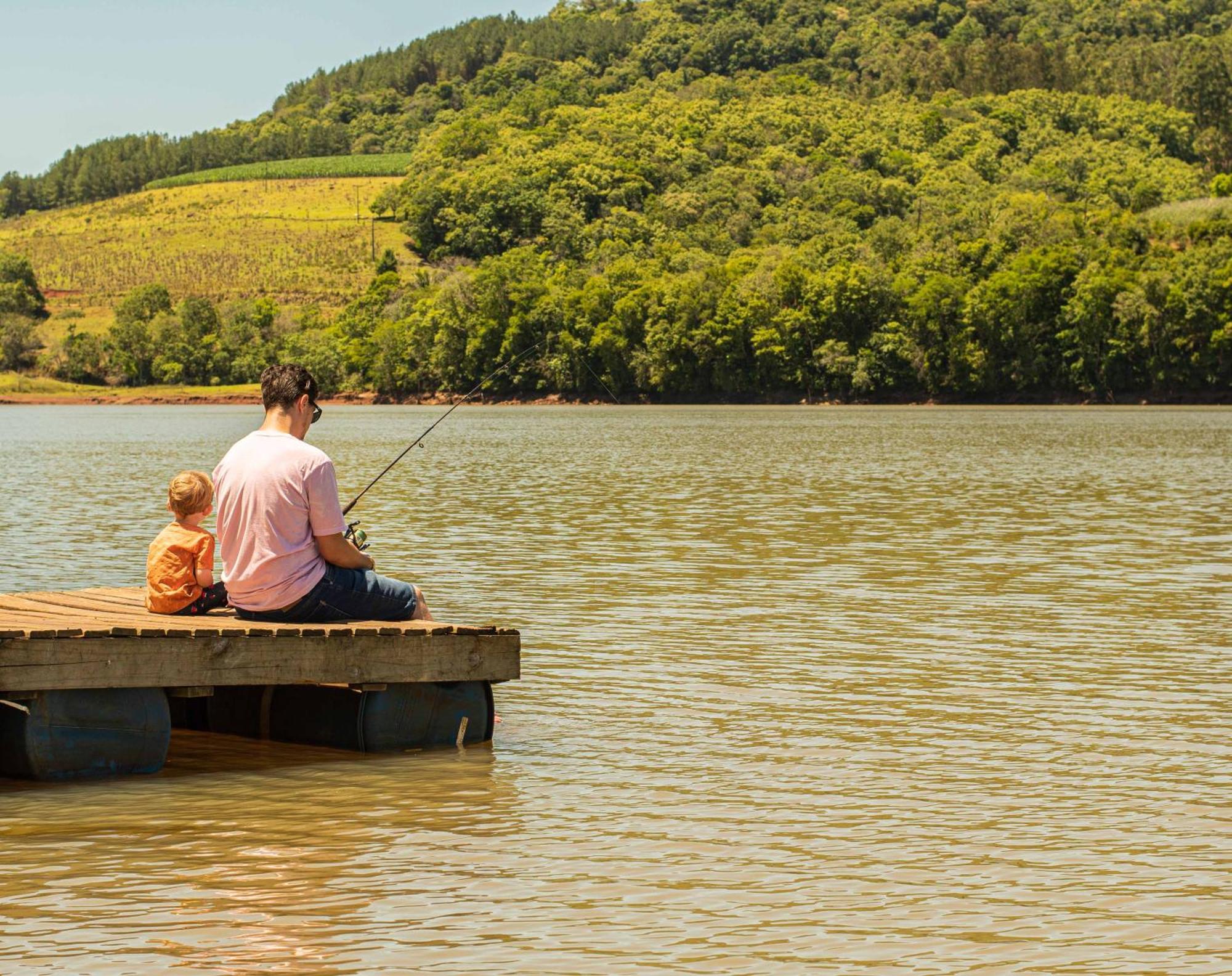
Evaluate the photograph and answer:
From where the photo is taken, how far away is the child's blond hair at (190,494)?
37.6ft

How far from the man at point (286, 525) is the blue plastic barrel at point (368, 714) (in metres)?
0.61

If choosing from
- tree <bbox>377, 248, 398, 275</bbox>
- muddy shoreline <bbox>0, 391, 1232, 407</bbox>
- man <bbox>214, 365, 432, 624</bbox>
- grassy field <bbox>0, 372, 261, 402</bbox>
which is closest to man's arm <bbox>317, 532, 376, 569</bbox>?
man <bbox>214, 365, 432, 624</bbox>

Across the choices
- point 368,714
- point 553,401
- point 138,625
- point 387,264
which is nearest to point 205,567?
point 138,625

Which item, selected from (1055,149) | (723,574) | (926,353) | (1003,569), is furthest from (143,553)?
(1055,149)

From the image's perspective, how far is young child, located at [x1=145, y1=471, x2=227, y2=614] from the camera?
37.2 feet

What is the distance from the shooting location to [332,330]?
16425 cm

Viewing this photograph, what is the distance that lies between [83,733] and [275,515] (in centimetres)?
178

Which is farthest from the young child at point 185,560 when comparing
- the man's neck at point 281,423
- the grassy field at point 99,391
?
the grassy field at point 99,391

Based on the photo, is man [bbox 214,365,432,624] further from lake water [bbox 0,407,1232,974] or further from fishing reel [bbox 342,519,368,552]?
lake water [bbox 0,407,1232,974]

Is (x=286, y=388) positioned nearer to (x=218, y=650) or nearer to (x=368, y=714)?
(x=218, y=650)

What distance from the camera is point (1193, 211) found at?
144 meters

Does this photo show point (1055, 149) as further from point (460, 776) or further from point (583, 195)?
point (460, 776)

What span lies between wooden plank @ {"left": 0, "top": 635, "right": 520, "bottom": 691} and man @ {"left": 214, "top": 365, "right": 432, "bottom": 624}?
0.44 meters

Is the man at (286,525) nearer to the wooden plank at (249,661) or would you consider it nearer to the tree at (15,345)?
the wooden plank at (249,661)
